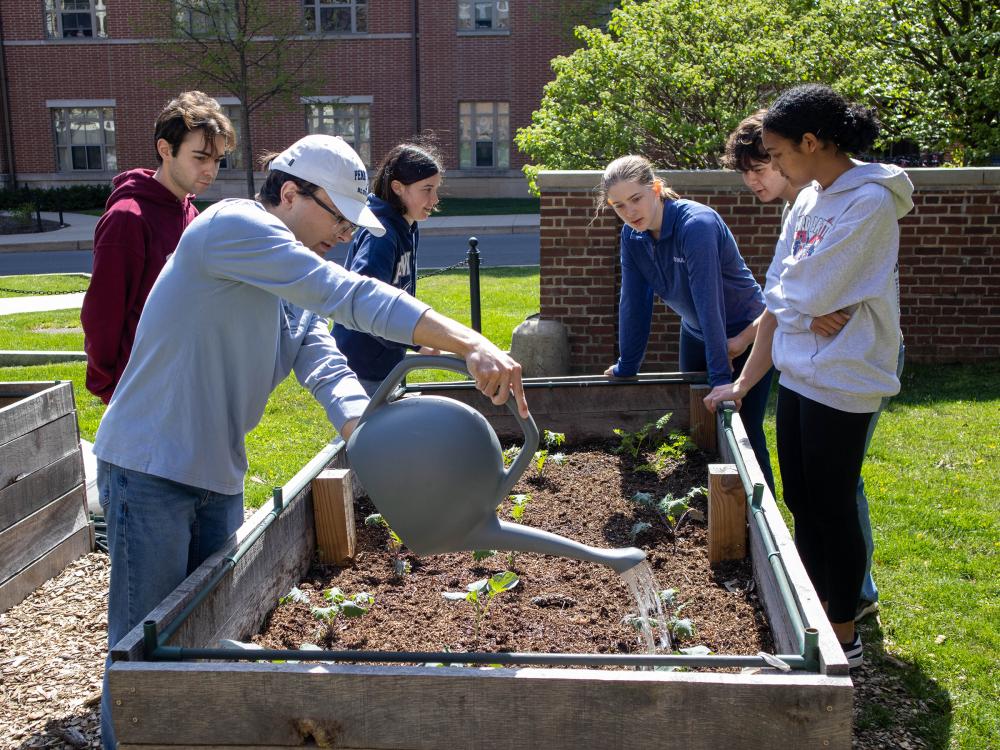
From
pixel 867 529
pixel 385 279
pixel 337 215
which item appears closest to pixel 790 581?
pixel 337 215

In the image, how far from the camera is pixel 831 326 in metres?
2.98

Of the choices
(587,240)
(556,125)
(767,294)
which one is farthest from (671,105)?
(767,294)

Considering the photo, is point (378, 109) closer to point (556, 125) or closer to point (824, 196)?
point (556, 125)

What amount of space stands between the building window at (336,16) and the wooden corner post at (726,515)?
26.8 metres

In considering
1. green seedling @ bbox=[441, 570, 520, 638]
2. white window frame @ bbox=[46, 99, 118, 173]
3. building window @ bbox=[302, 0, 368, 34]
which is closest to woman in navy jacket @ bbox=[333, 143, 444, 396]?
green seedling @ bbox=[441, 570, 520, 638]

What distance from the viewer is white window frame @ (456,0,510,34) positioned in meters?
27.6

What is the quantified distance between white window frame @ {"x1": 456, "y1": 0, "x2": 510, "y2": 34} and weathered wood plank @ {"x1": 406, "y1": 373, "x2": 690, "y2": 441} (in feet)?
81.6

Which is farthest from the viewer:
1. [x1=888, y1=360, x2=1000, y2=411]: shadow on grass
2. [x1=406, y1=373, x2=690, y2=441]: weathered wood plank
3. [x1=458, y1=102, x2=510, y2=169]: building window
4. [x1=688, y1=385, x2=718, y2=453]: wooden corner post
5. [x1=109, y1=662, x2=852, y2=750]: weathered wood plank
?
[x1=458, y1=102, x2=510, y2=169]: building window

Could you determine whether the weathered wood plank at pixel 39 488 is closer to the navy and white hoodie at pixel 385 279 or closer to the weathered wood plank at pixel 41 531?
the weathered wood plank at pixel 41 531

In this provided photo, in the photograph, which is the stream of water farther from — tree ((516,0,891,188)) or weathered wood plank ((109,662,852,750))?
tree ((516,0,891,188))

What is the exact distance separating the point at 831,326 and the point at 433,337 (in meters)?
1.54

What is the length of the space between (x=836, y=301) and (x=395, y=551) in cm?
167

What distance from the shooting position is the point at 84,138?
2880 centimetres

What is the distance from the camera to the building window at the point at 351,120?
28.1 m
